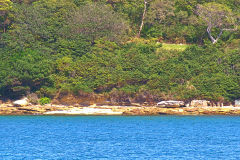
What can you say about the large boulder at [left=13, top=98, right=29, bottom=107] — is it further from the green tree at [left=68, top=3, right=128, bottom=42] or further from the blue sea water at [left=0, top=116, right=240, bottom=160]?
the green tree at [left=68, top=3, right=128, bottom=42]

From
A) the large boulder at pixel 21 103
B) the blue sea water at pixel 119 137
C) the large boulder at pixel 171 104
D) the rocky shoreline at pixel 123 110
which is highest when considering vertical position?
the large boulder at pixel 21 103

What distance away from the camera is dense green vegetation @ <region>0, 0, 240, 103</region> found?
194ft

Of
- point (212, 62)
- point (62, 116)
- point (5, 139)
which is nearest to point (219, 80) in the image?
point (212, 62)

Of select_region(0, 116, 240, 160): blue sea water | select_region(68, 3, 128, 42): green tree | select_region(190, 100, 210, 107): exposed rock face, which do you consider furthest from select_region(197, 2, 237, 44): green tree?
select_region(0, 116, 240, 160): blue sea water

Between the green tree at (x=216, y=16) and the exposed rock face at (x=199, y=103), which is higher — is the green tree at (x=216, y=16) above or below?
above

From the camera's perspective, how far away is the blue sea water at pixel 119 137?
31.2m

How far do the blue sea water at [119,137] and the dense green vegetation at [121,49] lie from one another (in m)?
5.53

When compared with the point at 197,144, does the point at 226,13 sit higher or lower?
higher

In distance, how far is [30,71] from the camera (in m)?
58.5

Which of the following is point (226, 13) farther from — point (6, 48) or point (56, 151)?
point (56, 151)

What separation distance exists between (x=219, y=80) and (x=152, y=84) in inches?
285

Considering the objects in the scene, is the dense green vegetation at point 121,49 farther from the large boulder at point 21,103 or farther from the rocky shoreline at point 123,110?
the rocky shoreline at point 123,110

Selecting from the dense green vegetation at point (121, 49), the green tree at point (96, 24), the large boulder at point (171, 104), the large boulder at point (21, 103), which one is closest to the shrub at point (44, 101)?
the dense green vegetation at point (121, 49)

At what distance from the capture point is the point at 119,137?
128ft
